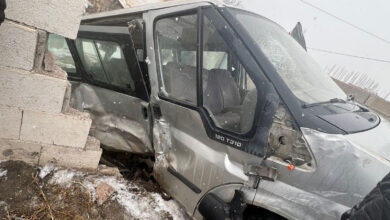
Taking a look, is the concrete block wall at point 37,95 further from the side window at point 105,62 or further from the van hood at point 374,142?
the van hood at point 374,142

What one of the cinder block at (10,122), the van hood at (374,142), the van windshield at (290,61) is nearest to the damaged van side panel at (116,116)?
the cinder block at (10,122)

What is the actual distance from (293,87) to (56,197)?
214cm

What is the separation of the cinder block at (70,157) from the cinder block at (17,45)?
0.81 meters

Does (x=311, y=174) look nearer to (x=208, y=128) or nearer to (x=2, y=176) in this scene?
(x=208, y=128)

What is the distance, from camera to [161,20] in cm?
230

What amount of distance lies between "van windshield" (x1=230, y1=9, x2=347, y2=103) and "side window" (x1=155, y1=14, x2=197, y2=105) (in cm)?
49

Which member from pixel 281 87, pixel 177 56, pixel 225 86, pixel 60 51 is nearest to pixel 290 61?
pixel 281 87

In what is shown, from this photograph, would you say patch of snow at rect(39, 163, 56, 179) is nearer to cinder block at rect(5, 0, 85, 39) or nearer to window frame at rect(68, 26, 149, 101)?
window frame at rect(68, 26, 149, 101)

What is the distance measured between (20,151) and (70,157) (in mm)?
407

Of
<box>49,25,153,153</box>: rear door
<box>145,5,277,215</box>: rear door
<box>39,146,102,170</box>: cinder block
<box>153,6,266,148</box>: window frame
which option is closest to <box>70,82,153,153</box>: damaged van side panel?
<box>49,25,153,153</box>: rear door

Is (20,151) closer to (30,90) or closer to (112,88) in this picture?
(30,90)

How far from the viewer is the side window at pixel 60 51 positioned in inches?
142

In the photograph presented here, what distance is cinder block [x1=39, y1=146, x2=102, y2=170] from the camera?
2.21m

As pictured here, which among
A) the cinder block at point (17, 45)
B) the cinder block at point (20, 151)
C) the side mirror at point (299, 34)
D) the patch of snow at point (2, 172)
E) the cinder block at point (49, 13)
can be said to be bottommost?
the patch of snow at point (2, 172)
